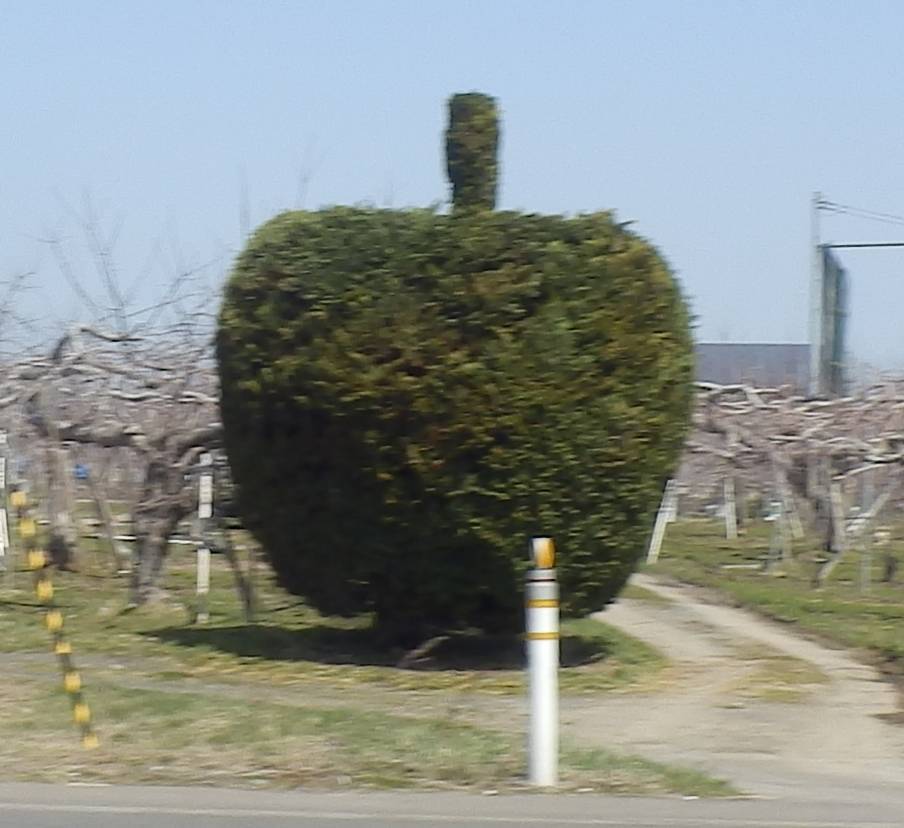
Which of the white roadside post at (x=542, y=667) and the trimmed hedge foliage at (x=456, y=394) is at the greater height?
the trimmed hedge foliage at (x=456, y=394)

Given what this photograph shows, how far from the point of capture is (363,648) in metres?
14.7

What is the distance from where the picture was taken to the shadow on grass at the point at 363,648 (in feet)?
46.4

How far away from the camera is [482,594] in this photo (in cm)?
1303

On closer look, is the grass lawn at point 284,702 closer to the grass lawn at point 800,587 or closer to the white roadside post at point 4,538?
the grass lawn at point 800,587

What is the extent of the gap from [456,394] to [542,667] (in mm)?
3930

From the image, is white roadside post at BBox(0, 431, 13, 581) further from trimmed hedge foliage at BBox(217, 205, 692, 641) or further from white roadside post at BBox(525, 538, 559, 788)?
white roadside post at BBox(525, 538, 559, 788)

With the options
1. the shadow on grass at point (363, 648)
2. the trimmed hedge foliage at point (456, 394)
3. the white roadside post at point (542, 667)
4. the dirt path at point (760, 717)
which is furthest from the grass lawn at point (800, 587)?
the white roadside post at point (542, 667)

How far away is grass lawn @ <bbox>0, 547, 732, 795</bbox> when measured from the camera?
9258mm

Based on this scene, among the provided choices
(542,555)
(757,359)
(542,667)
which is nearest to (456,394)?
(542,555)

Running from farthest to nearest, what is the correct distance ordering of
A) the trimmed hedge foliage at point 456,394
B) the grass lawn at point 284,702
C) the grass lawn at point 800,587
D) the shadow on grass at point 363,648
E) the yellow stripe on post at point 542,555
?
the grass lawn at point 800,587
the shadow on grass at point 363,648
the trimmed hedge foliage at point 456,394
the grass lawn at point 284,702
the yellow stripe on post at point 542,555

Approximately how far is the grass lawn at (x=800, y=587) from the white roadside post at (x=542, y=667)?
6688 mm

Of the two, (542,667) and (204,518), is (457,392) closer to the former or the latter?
(542,667)

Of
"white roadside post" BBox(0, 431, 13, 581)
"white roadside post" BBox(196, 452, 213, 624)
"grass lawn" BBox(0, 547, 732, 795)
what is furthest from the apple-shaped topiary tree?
"white roadside post" BBox(0, 431, 13, 581)

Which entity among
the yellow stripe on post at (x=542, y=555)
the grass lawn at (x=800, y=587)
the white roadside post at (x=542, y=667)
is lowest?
the grass lawn at (x=800, y=587)
